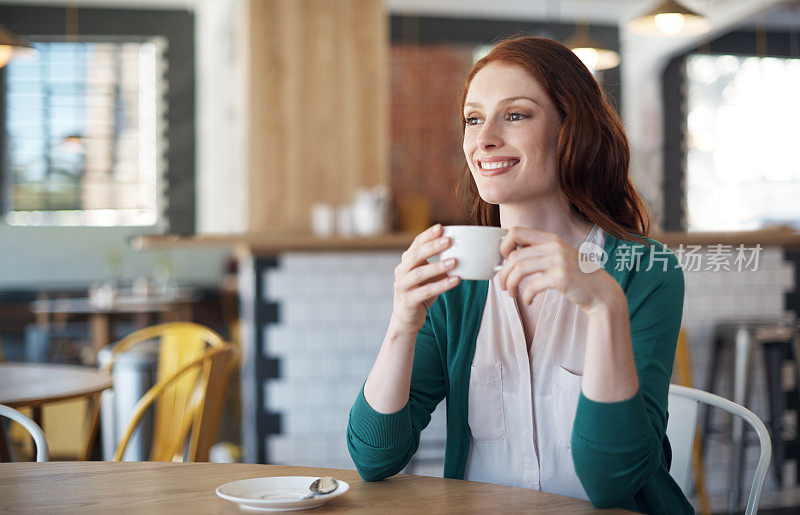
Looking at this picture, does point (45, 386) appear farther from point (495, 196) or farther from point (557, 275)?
point (557, 275)

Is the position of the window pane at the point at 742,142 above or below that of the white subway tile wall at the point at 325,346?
above

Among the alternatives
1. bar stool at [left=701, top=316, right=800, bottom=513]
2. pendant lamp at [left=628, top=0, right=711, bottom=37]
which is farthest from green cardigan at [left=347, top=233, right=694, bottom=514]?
pendant lamp at [left=628, top=0, right=711, bottom=37]

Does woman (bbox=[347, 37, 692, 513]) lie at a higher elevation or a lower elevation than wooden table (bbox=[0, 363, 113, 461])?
higher

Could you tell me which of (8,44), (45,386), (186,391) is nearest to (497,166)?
(45,386)

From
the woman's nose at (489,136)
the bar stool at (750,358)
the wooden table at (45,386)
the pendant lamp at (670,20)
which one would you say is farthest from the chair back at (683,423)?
the pendant lamp at (670,20)

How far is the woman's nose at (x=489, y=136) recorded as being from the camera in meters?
1.21

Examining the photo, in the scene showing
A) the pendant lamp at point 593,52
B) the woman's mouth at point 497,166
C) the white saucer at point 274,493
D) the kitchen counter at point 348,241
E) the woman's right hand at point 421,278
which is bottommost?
the white saucer at point 274,493

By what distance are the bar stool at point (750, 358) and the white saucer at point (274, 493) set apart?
2637mm

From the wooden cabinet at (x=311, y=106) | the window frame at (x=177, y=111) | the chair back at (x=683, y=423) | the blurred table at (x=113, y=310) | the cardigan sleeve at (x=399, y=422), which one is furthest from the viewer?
the window frame at (x=177, y=111)

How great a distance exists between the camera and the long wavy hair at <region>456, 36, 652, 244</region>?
1.25m

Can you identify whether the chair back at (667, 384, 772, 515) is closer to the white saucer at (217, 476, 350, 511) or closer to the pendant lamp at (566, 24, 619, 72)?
the white saucer at (217, 476, 350, 511)

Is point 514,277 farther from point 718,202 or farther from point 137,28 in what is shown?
point 137,28

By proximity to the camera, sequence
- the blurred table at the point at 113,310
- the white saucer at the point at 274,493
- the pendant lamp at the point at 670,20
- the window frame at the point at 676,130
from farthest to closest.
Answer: the window frame at the point at 676,130 → the blurred table at the point at 113,310 → the pendant lamp at the point at 670,20 → the white saucer at the point at 274,493

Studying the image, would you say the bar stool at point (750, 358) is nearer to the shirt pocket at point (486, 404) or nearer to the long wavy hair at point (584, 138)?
the long wavy hair at point (584, 138)
